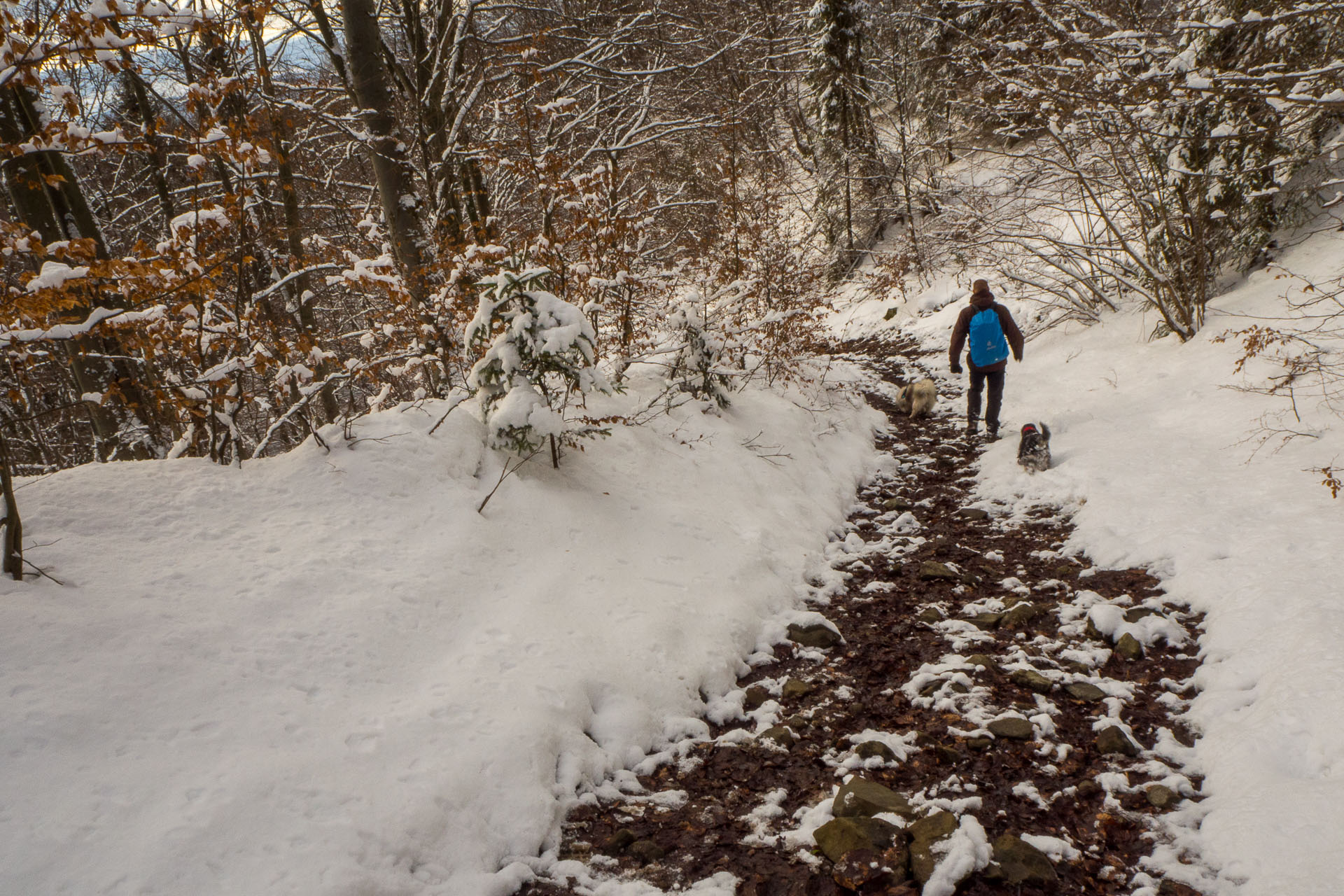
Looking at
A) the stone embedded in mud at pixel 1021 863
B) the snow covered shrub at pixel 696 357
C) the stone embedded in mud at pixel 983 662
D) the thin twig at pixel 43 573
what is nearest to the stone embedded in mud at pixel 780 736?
the stone embedded in mud at pixel 1021 863

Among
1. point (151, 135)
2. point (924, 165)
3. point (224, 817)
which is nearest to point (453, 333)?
point (151, 135)

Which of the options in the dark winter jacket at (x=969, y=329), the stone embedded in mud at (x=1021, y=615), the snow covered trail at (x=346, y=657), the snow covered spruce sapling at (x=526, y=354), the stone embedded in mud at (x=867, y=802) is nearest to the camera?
the snow covered trail at (x=346, y=657)

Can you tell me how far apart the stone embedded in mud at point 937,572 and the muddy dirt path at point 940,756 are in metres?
0.02

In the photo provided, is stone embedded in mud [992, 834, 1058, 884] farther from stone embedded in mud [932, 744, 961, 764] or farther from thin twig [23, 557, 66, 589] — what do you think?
thin twig [23, 557, 66, 589]

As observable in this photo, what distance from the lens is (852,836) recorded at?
3037 millimetres

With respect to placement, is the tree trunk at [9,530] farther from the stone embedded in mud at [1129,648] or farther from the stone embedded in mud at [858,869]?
the stone embedded in mud at [1129,648]

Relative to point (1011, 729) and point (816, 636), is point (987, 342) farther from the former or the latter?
point (1011, 729)

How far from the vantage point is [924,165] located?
75.7ft

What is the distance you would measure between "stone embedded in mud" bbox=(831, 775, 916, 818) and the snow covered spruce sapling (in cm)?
349

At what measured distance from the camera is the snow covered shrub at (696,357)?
Answer: 328 inches

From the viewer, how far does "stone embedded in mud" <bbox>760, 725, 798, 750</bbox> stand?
396 cm

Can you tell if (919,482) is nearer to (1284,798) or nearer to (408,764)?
(1284,798)

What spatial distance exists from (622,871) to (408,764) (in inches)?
45.5

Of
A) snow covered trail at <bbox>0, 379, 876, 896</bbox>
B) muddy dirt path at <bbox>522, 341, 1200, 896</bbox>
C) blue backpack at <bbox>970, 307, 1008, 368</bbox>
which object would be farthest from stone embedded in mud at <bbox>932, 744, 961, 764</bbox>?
blue backpack at <bbox>970, 307, 1008, 368</bbox>
